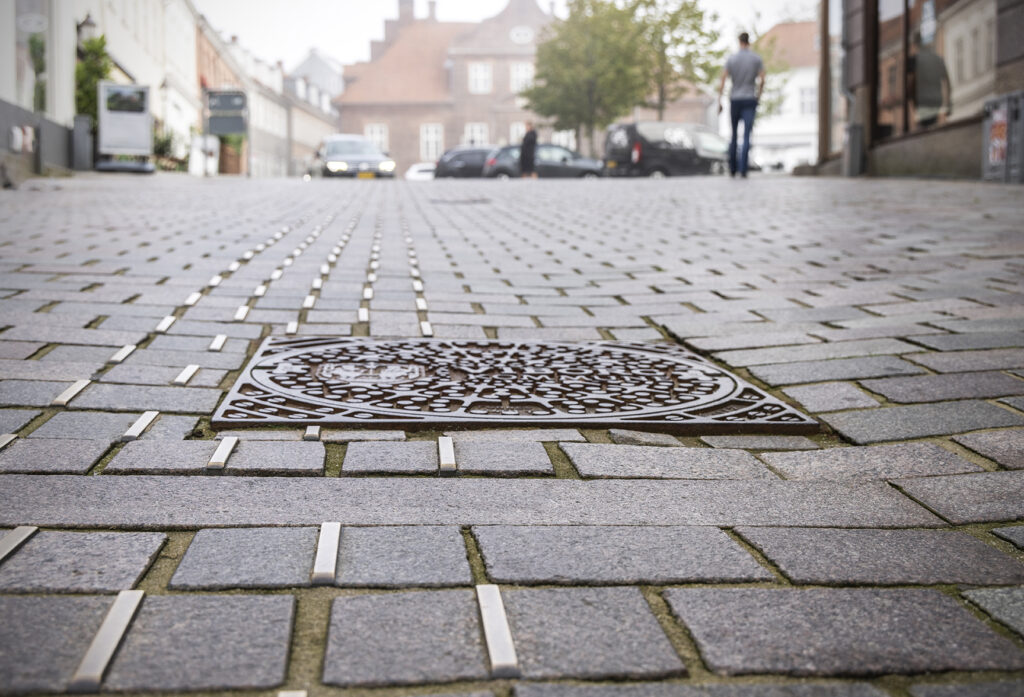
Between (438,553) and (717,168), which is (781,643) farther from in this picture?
(717,168)

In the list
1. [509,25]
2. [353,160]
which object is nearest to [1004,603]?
[353,160]

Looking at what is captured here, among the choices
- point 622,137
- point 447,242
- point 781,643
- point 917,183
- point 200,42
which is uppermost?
point 200,42

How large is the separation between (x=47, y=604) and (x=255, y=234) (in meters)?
6.90

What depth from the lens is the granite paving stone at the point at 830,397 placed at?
3.39 meters

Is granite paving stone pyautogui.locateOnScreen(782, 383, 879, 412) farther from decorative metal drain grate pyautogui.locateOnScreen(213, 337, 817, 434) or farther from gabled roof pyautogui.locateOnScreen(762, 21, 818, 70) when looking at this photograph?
gabled roof pyautogui.locateOnScreen(762, 21, 818, 70)

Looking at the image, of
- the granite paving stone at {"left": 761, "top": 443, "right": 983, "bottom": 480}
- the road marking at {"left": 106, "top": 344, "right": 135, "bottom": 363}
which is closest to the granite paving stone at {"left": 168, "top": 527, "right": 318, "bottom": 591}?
the granite paving stone at {"left": 761, "top": 443, "right": 983, "bottom": 480}

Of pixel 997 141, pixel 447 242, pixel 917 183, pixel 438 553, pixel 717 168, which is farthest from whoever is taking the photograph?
pixel 717 168

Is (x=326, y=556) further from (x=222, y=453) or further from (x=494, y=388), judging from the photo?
(x=494, y=388)

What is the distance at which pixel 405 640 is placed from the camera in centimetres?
171

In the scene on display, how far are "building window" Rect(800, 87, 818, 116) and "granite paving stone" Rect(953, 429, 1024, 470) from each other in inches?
2665

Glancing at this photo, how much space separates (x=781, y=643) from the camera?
174cm

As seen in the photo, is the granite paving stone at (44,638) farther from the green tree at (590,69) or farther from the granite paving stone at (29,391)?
the green tree at (590,69)

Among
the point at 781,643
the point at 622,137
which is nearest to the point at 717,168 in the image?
the point at 622,137

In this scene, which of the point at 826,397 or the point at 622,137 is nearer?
the point at 826,397
